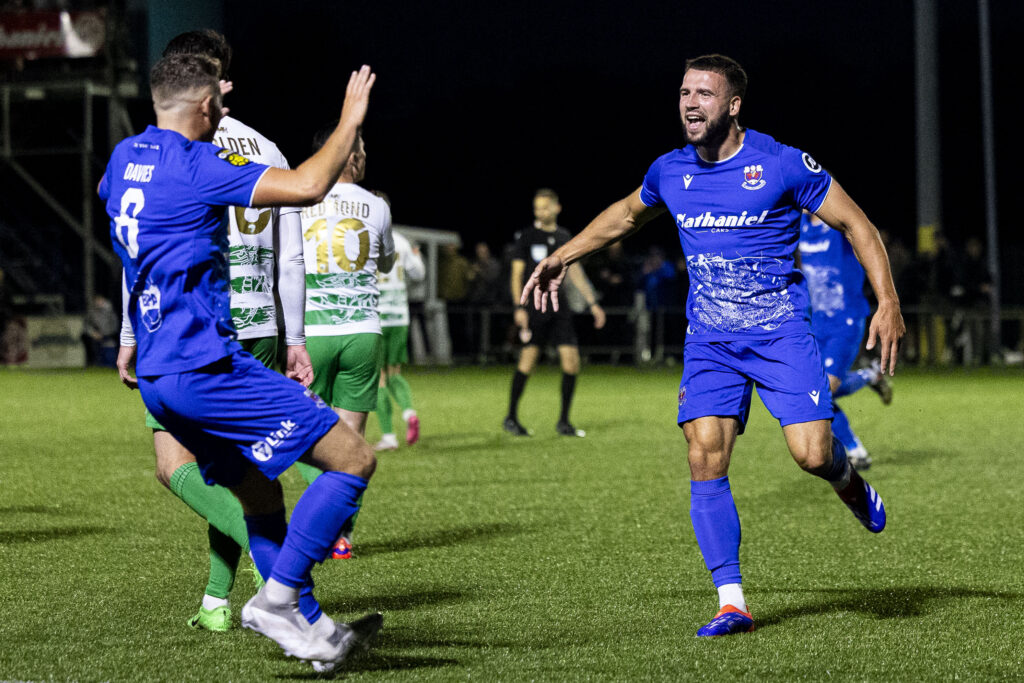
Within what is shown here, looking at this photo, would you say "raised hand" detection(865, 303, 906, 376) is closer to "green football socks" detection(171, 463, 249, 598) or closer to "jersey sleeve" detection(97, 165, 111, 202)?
"green football socks" detection(171, 463, 249, 598)

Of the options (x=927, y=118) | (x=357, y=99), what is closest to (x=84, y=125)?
(x=927, y=118)

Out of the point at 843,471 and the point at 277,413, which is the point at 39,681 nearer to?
the point at 277,413

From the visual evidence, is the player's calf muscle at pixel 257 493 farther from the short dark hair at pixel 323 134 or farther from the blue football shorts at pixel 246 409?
the short dark hair at pixel 323 134

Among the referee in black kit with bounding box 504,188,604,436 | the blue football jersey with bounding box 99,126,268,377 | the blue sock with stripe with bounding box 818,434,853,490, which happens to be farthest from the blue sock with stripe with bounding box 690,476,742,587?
the referee in black kit with bounding box 504,188,604,436

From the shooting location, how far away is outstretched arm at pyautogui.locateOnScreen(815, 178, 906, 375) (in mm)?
5066

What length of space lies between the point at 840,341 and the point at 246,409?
6252 millimetres

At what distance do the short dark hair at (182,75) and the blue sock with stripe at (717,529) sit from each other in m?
2.33

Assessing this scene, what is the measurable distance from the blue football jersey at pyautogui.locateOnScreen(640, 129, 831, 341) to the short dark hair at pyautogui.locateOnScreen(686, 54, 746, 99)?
189mm

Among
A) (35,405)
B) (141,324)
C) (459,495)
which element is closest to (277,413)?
(141,324)

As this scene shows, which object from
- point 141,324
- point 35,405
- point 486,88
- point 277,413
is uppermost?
point 486,88

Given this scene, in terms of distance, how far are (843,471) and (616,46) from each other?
4942cm

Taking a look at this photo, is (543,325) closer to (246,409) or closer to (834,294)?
(834,294)

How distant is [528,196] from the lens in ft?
162

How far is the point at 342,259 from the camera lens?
7316mm
